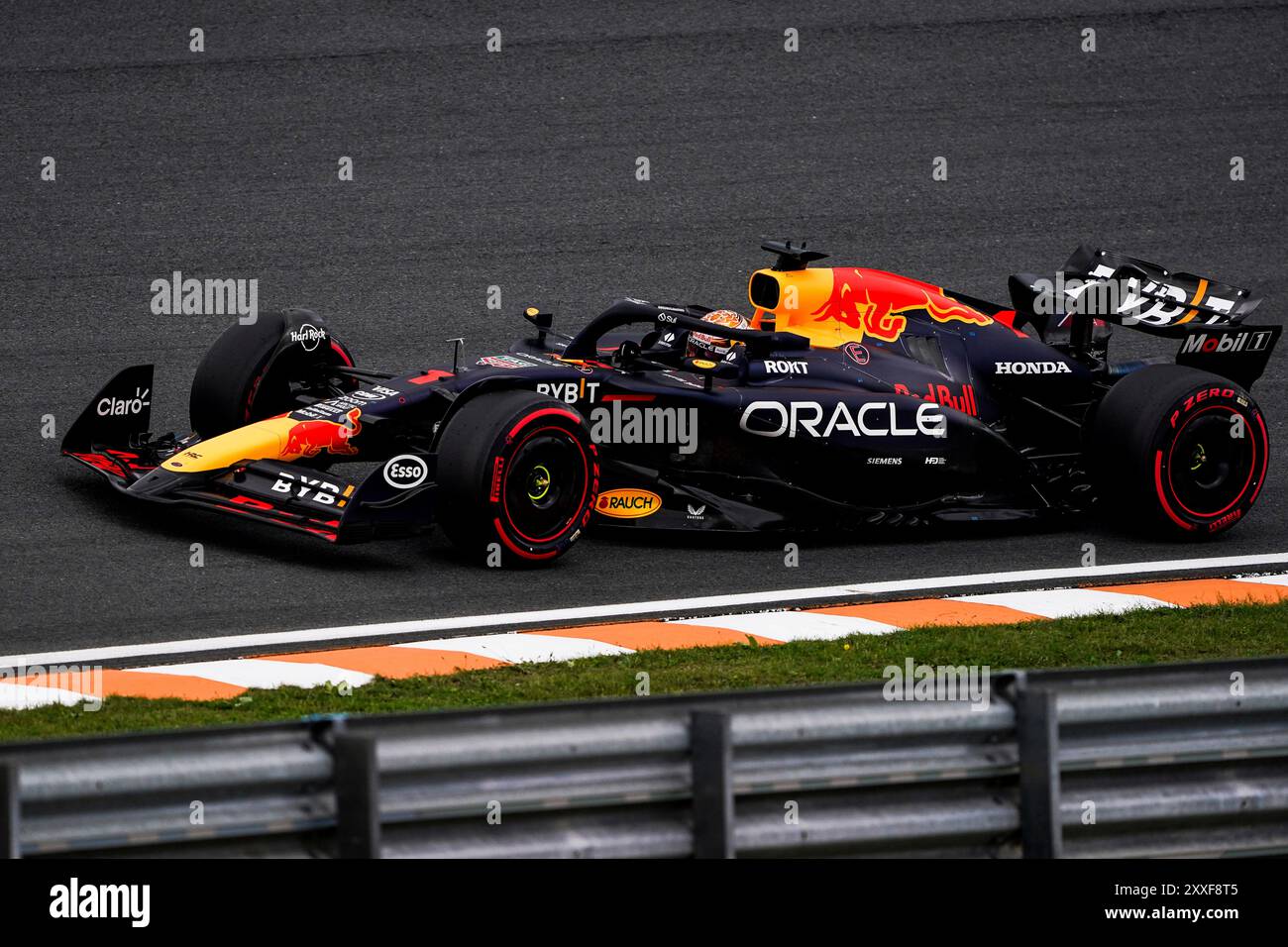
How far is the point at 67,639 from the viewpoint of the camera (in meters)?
8.46

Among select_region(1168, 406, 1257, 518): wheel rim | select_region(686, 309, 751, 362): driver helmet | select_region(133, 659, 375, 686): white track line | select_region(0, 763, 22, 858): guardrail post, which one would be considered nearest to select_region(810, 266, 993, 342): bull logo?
select_region(686, 309, 751, 362): driver helmet

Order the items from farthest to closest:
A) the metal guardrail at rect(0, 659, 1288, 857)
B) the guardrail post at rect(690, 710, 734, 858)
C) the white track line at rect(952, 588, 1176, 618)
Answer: the white track line at rect(952, 588, 1176, 618) < the guardrail post at rect(690, 710, 734, 858) < the metal guardrail at rect(0, 659, 1288, 857)

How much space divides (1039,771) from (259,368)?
6.28 meters

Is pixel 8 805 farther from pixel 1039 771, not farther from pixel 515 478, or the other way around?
pixel 515 478

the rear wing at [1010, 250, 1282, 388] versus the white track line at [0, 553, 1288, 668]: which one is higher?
the rear wing at [1010, 250, 1282, 388]

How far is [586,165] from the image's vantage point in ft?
55.4

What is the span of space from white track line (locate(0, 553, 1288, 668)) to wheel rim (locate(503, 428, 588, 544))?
59 centimetres

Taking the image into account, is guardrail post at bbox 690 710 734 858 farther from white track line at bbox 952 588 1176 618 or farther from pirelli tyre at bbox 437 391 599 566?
white track line at bbox 952 588 1176 618

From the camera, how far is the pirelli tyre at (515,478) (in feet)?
30.6

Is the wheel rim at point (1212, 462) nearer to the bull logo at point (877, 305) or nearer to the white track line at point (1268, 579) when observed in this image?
the white track line at point (1268, 579)

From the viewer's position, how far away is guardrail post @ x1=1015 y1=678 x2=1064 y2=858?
17.7ft

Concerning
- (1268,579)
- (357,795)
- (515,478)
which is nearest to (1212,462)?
(1268,579)
